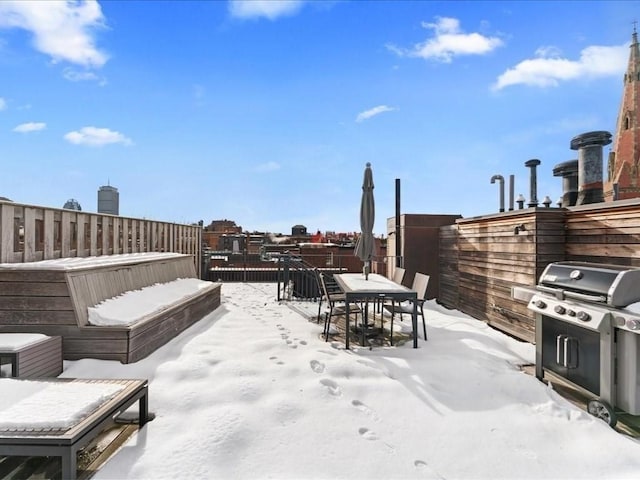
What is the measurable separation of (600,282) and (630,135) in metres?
32.9

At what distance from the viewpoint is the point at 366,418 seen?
108 inches

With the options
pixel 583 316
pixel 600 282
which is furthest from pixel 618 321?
pixel 600 282

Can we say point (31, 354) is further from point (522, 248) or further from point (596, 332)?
point (522, 248)

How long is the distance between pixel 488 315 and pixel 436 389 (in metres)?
3.31

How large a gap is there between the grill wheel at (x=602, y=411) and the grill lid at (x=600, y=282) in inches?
33.5

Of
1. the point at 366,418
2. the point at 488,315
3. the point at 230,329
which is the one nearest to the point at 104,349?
the point at 230,329

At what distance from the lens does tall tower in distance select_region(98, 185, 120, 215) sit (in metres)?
26.4

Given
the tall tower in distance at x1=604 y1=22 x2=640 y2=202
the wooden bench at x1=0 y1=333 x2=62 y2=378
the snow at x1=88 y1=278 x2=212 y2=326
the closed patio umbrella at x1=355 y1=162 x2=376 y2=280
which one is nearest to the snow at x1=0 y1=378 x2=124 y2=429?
the wooden bench at x1=0 y1=333 x2=62 y2=378

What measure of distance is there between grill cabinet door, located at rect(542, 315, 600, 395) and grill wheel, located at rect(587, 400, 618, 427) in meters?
0.10

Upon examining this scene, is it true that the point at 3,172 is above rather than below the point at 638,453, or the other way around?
above

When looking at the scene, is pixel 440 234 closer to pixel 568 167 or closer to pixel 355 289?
pixel 568 167

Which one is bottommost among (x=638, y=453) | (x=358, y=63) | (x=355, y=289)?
(x=638, y=453)

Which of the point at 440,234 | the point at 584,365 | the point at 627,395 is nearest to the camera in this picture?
the point at 627,395

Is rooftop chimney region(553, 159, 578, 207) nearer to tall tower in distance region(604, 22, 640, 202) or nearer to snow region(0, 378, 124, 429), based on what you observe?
snow region(0, 378, 124, 429)
